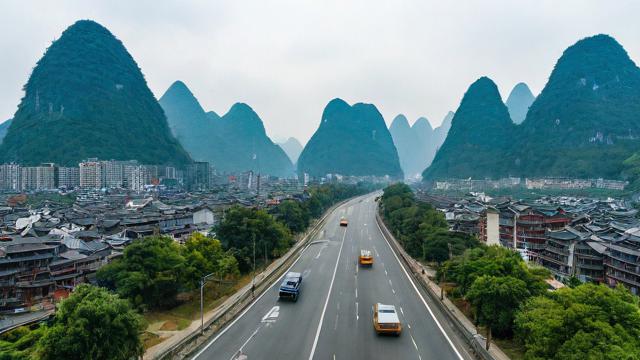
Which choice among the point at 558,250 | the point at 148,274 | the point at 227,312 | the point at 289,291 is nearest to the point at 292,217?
the point at 289,291

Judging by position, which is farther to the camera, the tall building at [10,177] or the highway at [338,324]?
the tall building at [10,177]

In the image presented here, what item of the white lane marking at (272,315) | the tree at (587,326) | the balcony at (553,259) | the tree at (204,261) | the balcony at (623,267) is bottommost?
the balcony at (553,259)

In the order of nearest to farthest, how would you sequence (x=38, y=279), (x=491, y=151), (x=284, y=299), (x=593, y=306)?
(x=593, y=306) < (x=284, y=299) < (x=38, y=279) < (x=491, y=151)

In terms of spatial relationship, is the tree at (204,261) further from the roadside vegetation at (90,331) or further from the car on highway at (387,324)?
the car on highway at (387,324)

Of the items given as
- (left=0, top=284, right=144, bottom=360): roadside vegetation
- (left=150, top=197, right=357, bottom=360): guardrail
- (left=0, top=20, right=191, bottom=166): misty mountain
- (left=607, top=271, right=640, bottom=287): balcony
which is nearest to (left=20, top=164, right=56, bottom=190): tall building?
(left=0, top=20, right=191, bottom=166): misty mountain

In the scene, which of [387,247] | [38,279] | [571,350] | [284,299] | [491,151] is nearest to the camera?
[571,350]

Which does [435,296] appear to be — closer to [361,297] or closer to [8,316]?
[361,297]

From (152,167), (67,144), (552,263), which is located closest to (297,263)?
(552,263)

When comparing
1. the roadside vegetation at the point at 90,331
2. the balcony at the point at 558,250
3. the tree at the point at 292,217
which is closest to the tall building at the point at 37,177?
the tree at the point at 292,217
